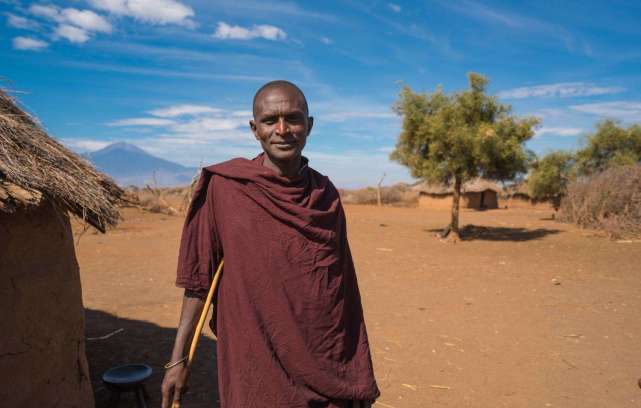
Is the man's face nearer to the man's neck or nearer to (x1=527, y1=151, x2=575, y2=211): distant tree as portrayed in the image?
the man's neck

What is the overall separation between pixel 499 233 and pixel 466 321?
9.11 metres

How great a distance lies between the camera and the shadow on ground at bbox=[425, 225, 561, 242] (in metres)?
12.8

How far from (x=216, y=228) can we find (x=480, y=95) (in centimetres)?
1192

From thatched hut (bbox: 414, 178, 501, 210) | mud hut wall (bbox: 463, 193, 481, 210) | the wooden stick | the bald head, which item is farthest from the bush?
the wooden stick

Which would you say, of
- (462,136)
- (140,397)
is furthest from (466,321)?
(462,136)

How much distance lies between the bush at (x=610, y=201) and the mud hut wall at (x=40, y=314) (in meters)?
12.7

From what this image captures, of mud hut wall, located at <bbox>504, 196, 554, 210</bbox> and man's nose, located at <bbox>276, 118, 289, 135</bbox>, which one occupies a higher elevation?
man's nose, located at <bbox>276, 118, 289, 135</bbox>

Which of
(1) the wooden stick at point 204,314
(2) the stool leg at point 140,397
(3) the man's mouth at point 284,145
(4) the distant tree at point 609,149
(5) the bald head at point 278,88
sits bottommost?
(2) the stool leg at point 140,397

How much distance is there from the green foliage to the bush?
9.28ft

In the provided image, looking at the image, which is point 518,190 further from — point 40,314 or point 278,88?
point 278,88

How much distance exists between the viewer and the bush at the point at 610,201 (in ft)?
39.2

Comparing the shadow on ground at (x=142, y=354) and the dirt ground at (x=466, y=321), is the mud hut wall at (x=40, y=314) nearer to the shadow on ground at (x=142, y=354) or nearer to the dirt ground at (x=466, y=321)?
the shadow on ground at (x=142, y=354)

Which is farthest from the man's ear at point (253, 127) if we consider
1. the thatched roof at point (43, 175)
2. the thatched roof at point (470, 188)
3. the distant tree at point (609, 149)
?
the thatched roof at point (470, 188)

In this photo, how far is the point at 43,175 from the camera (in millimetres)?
2861
